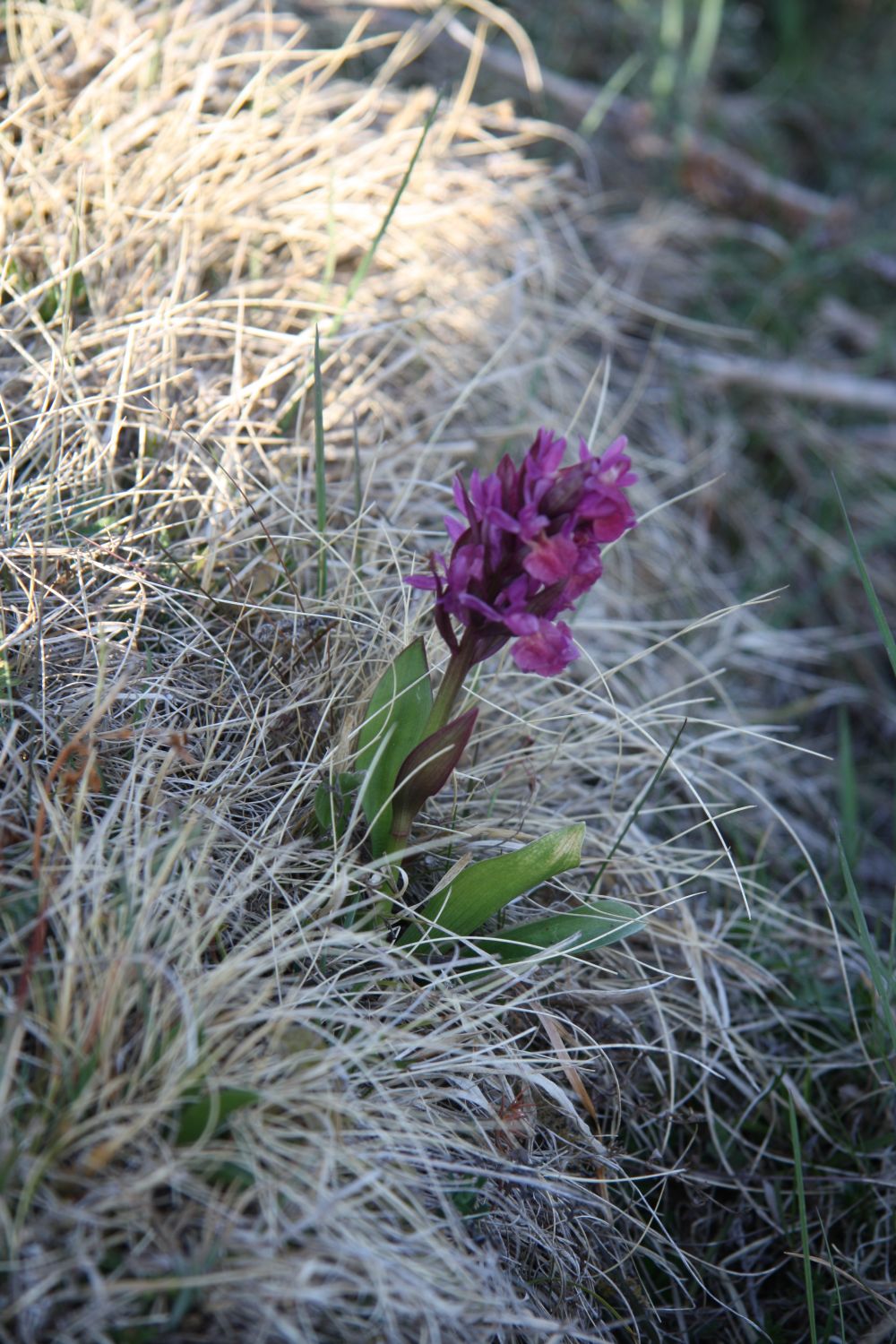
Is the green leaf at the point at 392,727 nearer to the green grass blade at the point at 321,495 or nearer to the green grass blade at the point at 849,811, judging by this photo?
the green grass blade at the point at 321,495

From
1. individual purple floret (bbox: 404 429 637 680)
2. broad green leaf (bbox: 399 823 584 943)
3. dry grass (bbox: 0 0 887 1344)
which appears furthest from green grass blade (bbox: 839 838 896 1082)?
individual purple floret (bbox: 404 429 637 680)

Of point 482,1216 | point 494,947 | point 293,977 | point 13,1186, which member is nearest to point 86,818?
point 293,977

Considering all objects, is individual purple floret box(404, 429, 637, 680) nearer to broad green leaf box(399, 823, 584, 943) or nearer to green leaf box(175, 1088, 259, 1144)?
broad green leaf box(399, 823, 584, 943)

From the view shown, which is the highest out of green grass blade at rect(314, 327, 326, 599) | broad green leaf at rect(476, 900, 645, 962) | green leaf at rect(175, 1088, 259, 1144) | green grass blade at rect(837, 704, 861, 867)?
green grass blade at rect(314, 327, 326, 599)

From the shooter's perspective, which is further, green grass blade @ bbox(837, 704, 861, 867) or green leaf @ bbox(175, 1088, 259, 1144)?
green grass blade @ bbox(837, 704, 861, 867)

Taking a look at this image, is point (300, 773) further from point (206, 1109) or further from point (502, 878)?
point (206, 1109)

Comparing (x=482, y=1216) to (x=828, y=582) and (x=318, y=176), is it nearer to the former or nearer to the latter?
(x=828, y=582)

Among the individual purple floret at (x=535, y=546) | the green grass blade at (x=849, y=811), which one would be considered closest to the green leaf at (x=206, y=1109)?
the individual purple floret at (x=535, y=546)

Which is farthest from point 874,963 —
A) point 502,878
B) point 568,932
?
point 502,878
